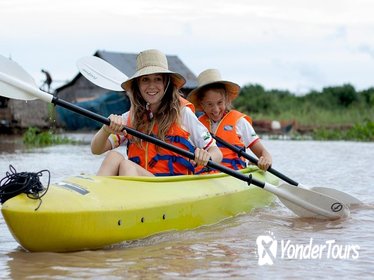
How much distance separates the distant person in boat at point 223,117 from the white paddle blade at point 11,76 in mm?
2004

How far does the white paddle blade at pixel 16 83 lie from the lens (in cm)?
531

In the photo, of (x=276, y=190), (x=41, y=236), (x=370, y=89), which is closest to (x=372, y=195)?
(x=276, y=190)

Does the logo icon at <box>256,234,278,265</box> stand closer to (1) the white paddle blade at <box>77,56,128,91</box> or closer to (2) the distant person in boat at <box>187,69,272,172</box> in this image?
(2) the distant person in boat at <box>187,69,272,172</box>

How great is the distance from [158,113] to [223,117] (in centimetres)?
154

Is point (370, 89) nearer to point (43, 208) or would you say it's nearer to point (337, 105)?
point (337, 105)

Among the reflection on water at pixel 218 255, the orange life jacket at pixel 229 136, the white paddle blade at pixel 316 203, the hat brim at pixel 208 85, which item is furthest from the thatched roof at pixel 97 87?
the white paddle blade at pixel 316 203

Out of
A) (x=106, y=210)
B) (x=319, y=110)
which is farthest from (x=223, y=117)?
(x=319, y=110)

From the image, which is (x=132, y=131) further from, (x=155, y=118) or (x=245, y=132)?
(x=245, y=132)

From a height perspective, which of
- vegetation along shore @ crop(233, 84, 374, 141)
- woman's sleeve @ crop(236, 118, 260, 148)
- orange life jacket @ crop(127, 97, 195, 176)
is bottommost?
orange life jacket @ crop(127, 97, 195, 176)

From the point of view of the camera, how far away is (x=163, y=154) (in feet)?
18.7

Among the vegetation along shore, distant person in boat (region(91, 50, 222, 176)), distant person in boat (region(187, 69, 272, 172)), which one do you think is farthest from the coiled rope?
the vegetation along shore

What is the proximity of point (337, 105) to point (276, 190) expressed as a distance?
80.3 feet

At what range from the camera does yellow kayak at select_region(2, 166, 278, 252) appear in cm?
451

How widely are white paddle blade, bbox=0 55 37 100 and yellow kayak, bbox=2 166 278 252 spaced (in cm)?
77
